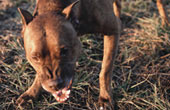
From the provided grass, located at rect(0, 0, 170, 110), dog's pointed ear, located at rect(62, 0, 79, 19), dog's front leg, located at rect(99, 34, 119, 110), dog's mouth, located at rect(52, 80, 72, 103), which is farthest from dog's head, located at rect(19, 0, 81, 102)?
grass, located at rect(0, 0, 170, 110)

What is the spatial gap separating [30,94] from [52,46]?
1394 millimetres

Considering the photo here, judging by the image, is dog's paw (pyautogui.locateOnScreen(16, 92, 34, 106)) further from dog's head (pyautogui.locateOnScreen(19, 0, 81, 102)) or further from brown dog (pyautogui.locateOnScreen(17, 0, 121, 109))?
dog's head (pyautogui.locateOnScreen(19, 0, 81, 102))

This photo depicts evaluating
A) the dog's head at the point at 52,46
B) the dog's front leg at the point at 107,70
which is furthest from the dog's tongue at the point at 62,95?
the dog's front leg at the point at 107,70

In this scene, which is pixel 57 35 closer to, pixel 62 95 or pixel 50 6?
pixel 50 6

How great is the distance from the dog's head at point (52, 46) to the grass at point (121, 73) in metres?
0.95

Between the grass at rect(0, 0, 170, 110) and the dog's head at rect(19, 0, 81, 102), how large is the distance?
945 mm

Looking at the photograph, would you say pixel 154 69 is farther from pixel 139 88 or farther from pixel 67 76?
pixel 67 76

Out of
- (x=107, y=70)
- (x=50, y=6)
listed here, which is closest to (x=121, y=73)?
(x=107, y=70)

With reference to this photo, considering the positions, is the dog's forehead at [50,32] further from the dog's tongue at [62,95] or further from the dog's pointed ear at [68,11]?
the dog's tongue at [62,95]

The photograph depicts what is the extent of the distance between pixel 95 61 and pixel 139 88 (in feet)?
2.97

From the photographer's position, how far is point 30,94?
325 cm

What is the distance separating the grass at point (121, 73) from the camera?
3.12m

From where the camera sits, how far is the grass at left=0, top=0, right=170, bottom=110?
10.2ft

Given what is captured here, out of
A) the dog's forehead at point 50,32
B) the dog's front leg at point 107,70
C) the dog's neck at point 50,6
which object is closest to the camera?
the dog's forehead at point 50,32
